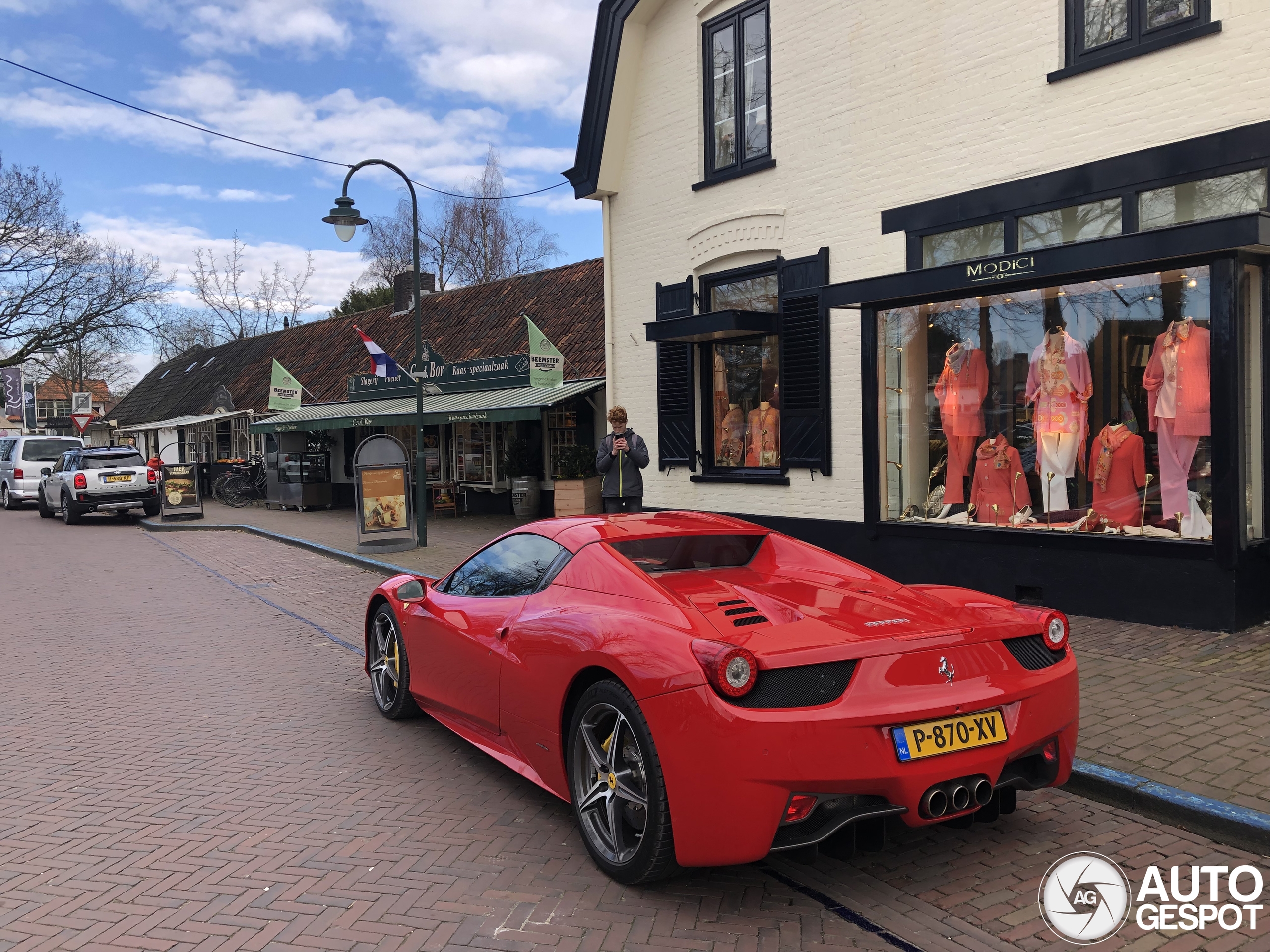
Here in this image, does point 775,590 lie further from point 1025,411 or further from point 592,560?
point 1025,411

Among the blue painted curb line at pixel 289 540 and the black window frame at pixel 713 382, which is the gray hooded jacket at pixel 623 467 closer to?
the black window frame at pixel 713 382

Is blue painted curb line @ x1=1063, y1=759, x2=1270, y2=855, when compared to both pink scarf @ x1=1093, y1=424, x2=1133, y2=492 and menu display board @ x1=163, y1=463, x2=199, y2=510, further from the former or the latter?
menu display board @ x1=163, y1=463, x2=199, y2=510

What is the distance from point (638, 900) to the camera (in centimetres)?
334

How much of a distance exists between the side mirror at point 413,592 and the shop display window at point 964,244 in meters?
5.50

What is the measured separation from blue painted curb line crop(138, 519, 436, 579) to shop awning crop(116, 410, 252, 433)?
6997 millimetres

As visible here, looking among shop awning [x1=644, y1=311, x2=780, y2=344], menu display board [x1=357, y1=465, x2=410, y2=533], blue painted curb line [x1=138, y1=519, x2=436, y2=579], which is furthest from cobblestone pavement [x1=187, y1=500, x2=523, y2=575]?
shop awning [x1=644, y1=311, x2=780, y2=344]

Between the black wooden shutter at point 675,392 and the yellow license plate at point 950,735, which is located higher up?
the black wooden shutter at point 675,392

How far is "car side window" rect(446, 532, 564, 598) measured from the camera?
14.5 feet

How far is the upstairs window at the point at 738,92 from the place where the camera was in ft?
35.8

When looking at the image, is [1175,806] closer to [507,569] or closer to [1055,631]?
[1055,631]

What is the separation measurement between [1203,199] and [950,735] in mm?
5847

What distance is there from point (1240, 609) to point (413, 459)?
61.4 feet

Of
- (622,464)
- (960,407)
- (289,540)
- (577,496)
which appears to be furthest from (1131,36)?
(289,540)

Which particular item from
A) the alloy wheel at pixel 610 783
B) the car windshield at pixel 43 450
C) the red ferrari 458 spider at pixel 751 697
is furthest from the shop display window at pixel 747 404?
the car windshield at pixel 43 450
